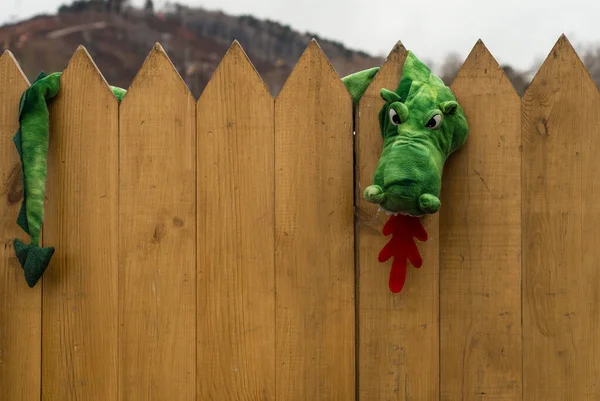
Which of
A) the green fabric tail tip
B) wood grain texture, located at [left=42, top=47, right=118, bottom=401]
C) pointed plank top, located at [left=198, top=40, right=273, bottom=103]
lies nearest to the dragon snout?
pointed plank top, located at [left=198, top=40, right=273, bottom=103]

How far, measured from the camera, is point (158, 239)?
1.55 metres

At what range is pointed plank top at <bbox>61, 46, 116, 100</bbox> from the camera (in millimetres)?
1561

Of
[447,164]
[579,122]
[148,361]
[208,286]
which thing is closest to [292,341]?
[208,286]

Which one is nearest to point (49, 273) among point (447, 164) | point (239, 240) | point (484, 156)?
point (239, 240)

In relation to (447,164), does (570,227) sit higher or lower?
lower

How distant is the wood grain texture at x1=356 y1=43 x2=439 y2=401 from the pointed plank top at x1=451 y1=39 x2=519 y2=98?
0.19m

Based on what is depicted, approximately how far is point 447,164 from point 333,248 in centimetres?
42

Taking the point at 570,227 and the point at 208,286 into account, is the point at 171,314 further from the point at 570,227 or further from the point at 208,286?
the point at 570,227

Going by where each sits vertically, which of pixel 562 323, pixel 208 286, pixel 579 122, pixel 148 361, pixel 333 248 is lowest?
Answer: pixel 148 361

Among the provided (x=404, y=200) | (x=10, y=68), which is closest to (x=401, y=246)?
(x=404, y=200)

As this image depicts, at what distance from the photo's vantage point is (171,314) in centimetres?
155

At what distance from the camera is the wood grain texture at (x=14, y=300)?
5.15 ft

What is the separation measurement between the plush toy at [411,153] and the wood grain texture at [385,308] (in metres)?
0.07

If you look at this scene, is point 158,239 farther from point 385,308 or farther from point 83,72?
point 385,308
